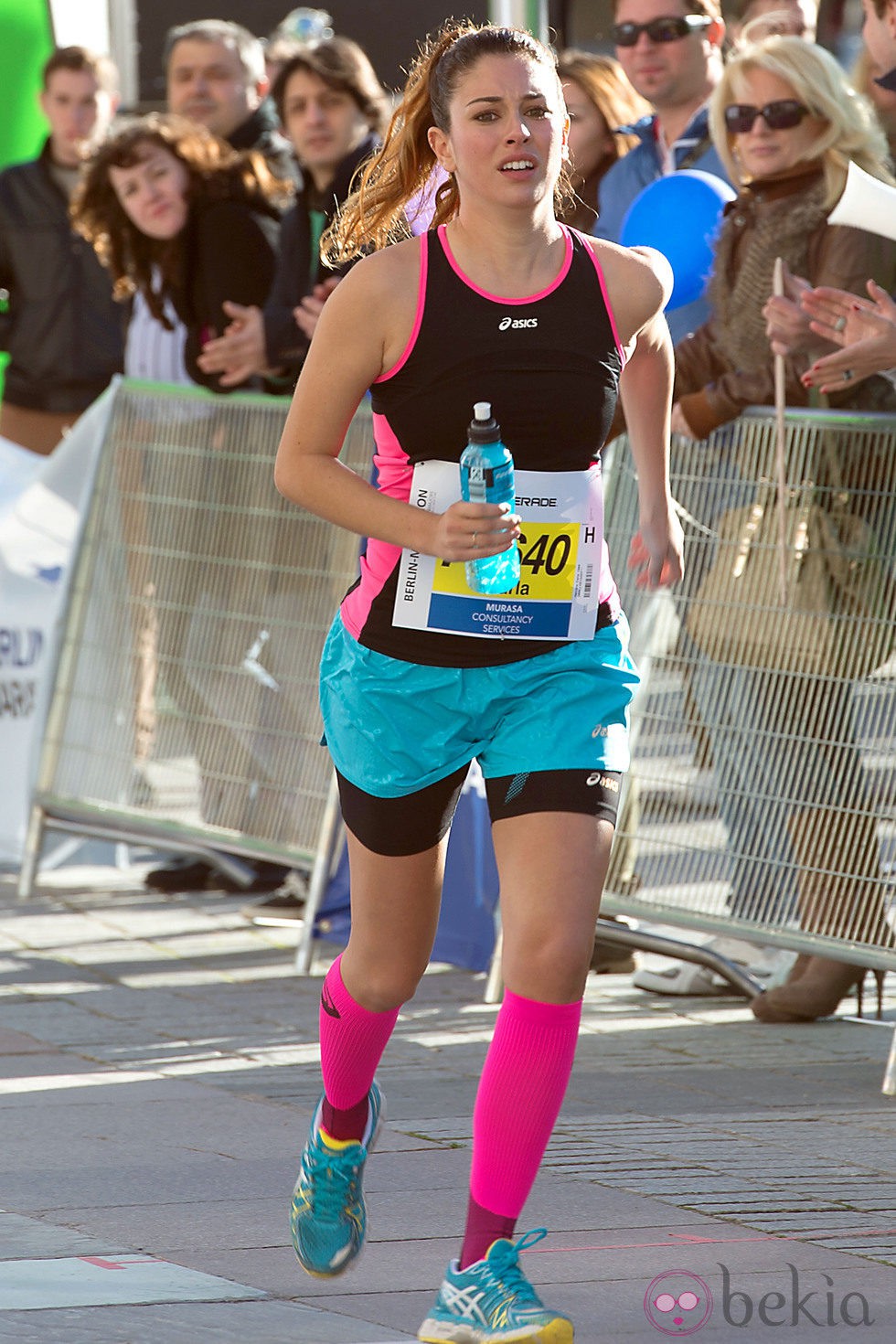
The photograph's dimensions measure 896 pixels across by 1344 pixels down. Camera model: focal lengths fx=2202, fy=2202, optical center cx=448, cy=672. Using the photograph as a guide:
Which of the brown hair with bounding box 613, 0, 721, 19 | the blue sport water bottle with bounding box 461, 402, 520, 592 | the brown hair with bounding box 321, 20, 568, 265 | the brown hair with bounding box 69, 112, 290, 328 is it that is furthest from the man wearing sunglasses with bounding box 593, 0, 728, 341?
the blue sport water bottle with bounding box 461, 402, 520, 592

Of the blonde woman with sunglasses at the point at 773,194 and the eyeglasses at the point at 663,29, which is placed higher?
the eyeglasses at the point at 663,29

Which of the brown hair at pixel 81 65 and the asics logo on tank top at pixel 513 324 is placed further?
the brown hair at pixel 81 65

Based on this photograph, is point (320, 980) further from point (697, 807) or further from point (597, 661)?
point (597, 661)

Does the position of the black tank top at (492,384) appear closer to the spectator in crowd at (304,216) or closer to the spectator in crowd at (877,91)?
the spectator in crowd at (877,91)

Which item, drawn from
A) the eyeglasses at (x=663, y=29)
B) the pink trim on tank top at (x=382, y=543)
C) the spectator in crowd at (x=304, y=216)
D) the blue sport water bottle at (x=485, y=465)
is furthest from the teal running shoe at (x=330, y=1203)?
the eyeglasses at (x=663, y=29)

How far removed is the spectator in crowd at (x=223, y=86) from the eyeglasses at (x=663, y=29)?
2.26 metres

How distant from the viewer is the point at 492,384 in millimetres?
3531

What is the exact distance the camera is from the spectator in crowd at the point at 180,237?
7441 mm

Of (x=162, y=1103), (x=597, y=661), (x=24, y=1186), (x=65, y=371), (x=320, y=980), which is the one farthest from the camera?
(x=65, y=371)

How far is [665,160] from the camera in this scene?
6672 millimetres

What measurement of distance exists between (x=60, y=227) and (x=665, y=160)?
335 cm

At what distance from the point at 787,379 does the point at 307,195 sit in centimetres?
240

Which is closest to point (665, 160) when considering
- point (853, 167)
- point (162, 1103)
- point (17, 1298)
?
point (853, 167)

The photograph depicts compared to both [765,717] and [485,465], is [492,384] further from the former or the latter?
[765,717]
